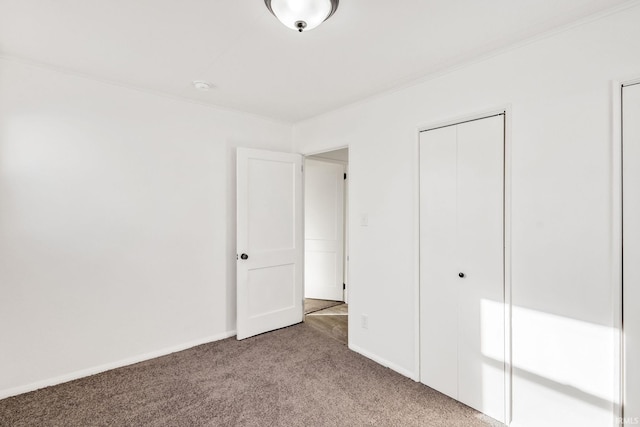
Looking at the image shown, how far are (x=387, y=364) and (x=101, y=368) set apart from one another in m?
2.42

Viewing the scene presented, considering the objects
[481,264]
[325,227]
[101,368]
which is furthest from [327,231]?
[101,368]

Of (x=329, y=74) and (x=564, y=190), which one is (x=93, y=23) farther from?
(x=564, y=190)

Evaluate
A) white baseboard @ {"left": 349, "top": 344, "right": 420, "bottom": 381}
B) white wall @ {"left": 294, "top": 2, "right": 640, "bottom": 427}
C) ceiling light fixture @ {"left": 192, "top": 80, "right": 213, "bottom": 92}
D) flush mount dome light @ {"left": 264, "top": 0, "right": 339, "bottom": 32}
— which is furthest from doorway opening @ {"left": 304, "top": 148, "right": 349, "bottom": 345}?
flush mount dome light @ {"left": 264, "top": 0, "right": 339, "bottom": 32}

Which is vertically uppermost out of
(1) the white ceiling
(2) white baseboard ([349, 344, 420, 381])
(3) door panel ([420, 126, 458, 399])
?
(1) the white ceiling

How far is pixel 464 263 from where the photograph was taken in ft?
7.11

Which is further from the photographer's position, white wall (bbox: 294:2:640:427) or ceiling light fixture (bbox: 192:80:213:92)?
ceiling light fixture (bbox: 192:80:213:92)

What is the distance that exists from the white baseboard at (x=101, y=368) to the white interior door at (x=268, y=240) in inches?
15.8

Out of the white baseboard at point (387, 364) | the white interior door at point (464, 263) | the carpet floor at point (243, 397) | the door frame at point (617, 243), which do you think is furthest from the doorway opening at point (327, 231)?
the door frame at point (617, 243)

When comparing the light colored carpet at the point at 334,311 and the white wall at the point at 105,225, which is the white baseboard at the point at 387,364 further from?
the white wall at the point at 105,225

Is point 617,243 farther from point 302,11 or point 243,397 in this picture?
point 243,397

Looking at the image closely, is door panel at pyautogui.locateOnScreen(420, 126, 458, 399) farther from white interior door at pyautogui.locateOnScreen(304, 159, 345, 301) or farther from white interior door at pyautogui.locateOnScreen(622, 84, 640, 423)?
white interior door at pyautogui.locateOnScreen(304, 159, 345, 301)

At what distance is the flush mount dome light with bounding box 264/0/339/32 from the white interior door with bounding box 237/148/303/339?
5.94 feet

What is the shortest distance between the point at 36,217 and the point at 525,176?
339cm

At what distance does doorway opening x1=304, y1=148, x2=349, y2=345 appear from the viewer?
462 cm
